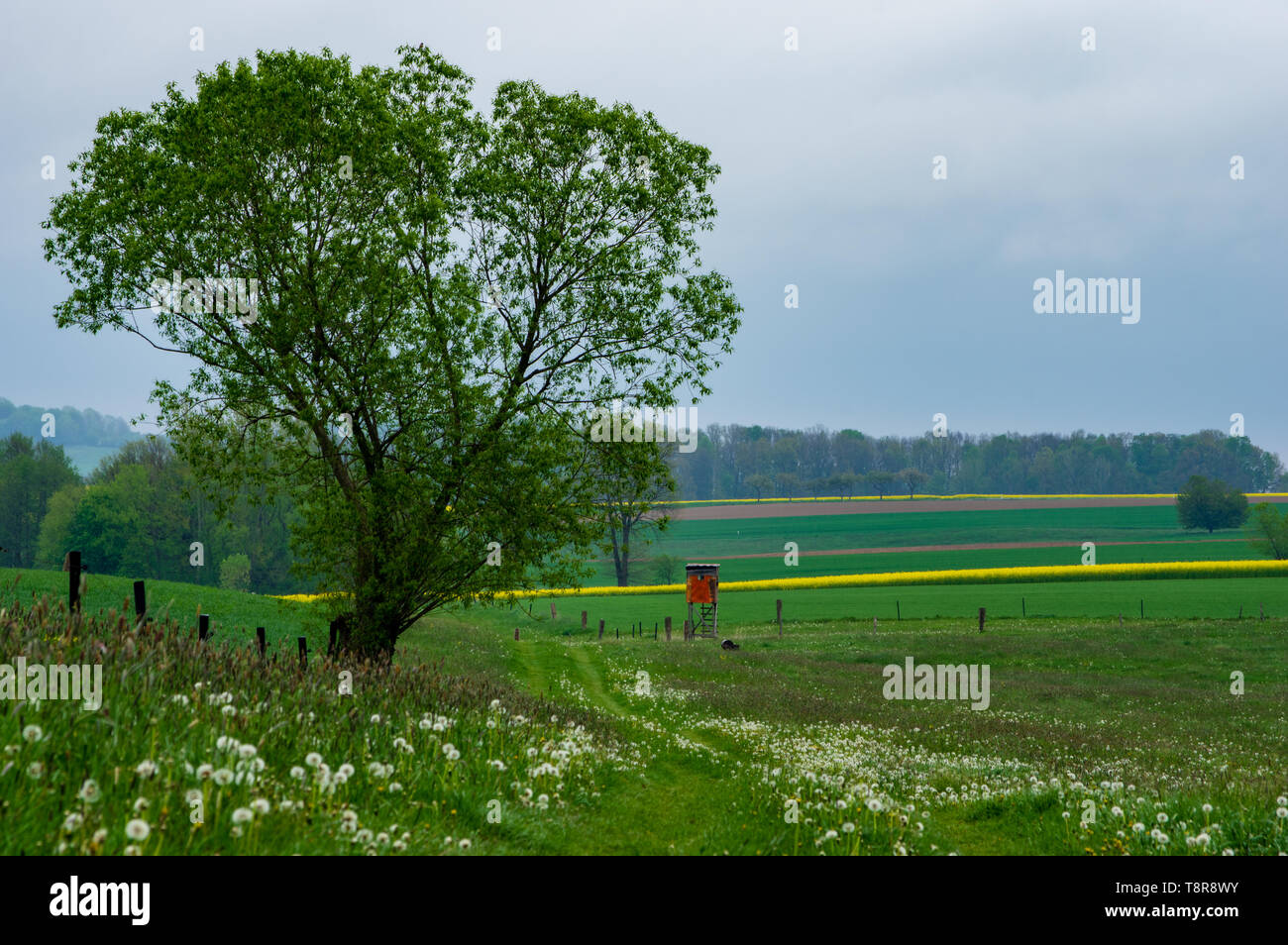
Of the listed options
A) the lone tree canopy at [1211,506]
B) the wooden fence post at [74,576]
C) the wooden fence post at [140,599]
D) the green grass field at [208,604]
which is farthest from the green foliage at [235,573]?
the lone tree canopy at [1211,506]

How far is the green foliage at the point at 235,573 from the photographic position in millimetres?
87938

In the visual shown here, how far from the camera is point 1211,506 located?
12862cm

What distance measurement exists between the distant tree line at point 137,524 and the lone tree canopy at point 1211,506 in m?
132

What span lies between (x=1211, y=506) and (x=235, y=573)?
139 metres

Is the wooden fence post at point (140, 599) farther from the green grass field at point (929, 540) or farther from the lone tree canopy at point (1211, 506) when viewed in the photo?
the lone tree canopy at point (1211, 506)

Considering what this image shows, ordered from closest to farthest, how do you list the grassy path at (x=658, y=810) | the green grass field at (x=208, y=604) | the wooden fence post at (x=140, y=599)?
the grassy path at (x=658, y=810) < the wooden fence post at (x=140, y=599) < the green grass field at (x=208, y=604)

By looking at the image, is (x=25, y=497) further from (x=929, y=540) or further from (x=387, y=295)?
(x=929, y=540)

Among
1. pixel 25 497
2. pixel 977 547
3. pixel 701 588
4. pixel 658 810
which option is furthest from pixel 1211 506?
pixel 25 497

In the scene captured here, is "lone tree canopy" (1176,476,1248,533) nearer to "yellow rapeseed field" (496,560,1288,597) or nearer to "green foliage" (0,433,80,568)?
"yellow rapeseed field" (496,560,1288,597)

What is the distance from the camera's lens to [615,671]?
35156 mm

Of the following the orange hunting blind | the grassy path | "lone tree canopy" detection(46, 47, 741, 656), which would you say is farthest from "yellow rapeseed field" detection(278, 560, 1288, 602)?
the grassy path

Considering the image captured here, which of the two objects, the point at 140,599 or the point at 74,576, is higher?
Result: the point at 74,576

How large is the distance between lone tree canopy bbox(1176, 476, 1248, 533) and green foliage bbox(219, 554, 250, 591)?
136 metres
